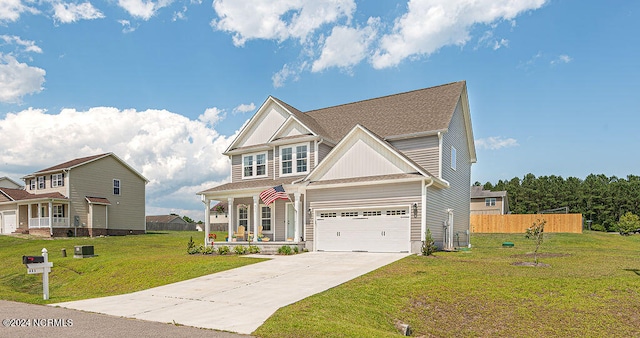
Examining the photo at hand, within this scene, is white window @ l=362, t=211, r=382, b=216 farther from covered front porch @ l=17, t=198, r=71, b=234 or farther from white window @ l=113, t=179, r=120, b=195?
white window @ l=113, t=179, r=120, b=195

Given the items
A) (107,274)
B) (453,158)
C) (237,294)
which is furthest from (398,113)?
(107,274)

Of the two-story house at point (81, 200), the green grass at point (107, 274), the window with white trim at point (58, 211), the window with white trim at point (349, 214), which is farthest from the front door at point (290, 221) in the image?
the window with white trim at point (58, 211)

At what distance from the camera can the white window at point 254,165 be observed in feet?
86.3

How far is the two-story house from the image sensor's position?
38.1m

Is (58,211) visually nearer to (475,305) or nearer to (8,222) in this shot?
(8,222)

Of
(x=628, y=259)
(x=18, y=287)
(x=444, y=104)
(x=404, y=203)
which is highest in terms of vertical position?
(x=444, y=104)

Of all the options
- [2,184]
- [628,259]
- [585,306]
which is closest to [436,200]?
[628,259]

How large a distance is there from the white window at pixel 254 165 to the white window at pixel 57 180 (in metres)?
21.7

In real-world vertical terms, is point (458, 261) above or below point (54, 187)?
below

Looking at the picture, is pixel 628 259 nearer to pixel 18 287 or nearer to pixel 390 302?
pixel 390 302

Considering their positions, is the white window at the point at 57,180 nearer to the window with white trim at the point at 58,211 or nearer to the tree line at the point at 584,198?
the window with white trim at the point at 58,211

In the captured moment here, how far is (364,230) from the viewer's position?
2041 centimetres

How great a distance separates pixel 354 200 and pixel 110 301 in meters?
12.0

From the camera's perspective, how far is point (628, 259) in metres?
17.6
